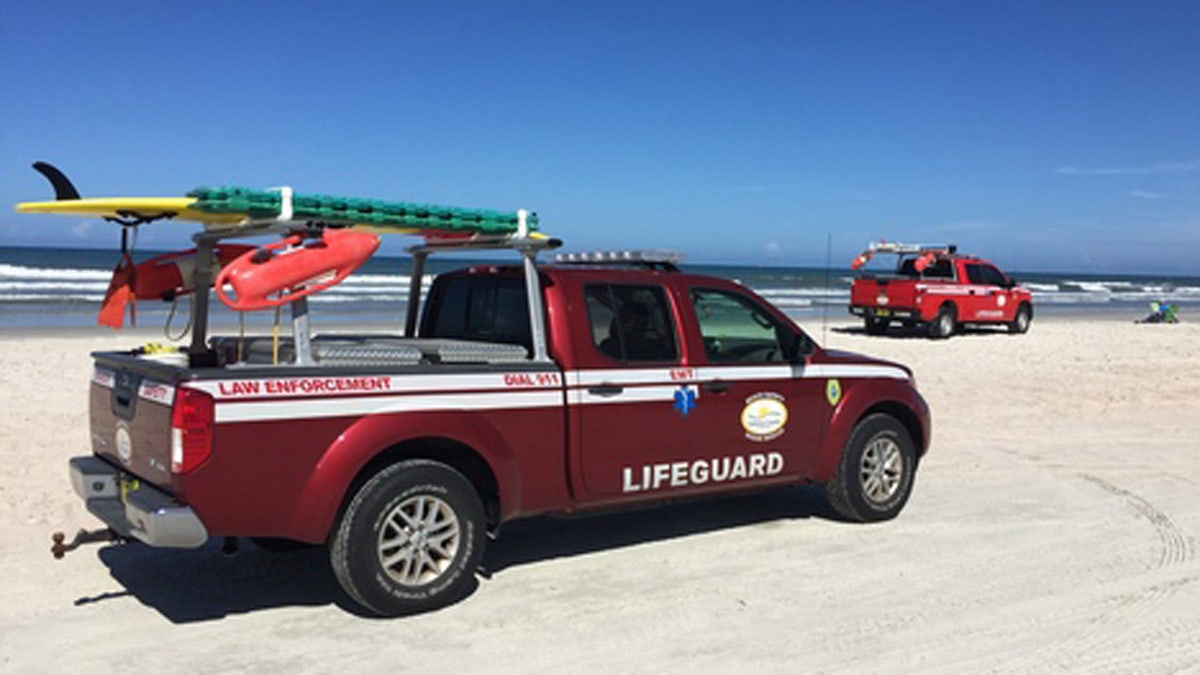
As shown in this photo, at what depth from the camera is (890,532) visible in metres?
7.10

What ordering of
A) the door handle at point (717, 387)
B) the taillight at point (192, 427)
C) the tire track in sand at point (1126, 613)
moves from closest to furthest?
1. the taillight at point (192, 427)
2. the tire track in sand at point (1126, 613)
3. the door handle at point (717, 387)

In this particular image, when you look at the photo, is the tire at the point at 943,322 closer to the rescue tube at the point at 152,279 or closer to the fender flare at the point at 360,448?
the fender flare at the point at 360,448

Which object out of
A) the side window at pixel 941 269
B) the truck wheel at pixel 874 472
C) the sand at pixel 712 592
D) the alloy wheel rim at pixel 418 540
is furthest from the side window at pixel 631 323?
the side window at pixel 941 269

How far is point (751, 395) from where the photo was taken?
664 centimetres

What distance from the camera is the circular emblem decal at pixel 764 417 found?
6.63 m

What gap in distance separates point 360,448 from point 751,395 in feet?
8.49

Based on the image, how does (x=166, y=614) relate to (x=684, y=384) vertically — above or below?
below

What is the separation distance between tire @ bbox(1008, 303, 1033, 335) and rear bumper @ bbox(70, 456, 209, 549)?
24.4 m

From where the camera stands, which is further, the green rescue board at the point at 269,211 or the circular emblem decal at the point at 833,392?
the circular emblem decal at the point at 833,392

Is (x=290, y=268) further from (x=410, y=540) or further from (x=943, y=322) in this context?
(x=943, y=322)

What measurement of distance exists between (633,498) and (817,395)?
1569mm

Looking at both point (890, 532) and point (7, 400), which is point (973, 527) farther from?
point (7, 400)

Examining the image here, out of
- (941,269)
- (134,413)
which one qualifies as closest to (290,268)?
(134,413)

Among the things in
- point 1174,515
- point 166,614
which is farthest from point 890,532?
point 166,614
